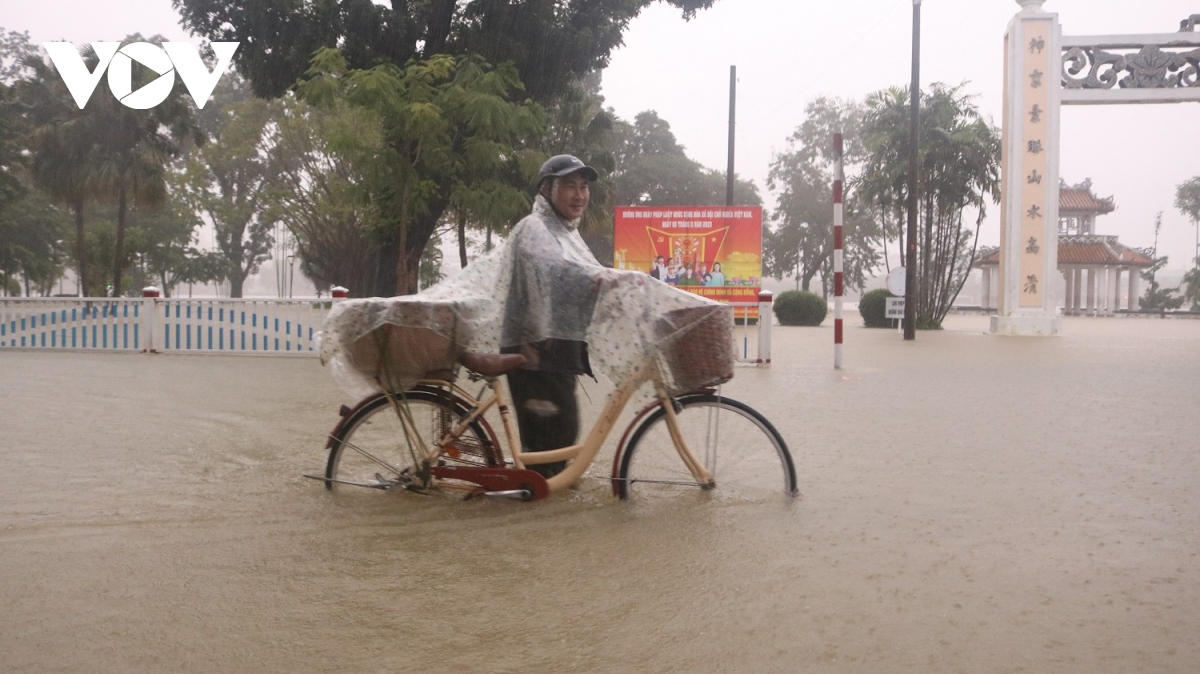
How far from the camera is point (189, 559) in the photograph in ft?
12.8

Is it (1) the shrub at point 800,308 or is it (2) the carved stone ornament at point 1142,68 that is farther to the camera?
(1) the shrub at point 800,308

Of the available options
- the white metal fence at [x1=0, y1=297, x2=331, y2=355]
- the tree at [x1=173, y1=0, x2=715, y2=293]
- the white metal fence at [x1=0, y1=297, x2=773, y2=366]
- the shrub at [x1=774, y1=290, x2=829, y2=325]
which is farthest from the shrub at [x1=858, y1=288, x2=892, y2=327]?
the white metal fence at [x1=0, y1=297, x2=331, y2=355]

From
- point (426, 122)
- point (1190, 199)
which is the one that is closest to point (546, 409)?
point (426, 122)

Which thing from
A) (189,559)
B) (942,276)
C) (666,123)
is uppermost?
(666,123)

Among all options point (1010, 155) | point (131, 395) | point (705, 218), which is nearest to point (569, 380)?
point (131, 395)

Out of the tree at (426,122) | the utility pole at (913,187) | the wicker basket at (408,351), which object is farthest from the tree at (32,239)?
the wicker basket at (408,351)

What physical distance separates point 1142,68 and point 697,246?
1156cm

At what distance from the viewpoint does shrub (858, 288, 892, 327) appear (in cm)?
3388

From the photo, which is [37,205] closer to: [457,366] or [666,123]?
[666,123]

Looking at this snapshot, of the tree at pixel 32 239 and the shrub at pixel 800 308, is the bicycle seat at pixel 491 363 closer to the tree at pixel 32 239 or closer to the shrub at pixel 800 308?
the shrub at pixel 800 308

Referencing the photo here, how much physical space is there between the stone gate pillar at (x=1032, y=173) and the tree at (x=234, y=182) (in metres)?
20.8

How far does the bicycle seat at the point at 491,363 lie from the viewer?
4.58m

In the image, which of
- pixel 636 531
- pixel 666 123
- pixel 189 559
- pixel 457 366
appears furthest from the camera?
pixel 666 123

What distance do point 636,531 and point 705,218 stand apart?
23.1 metres
